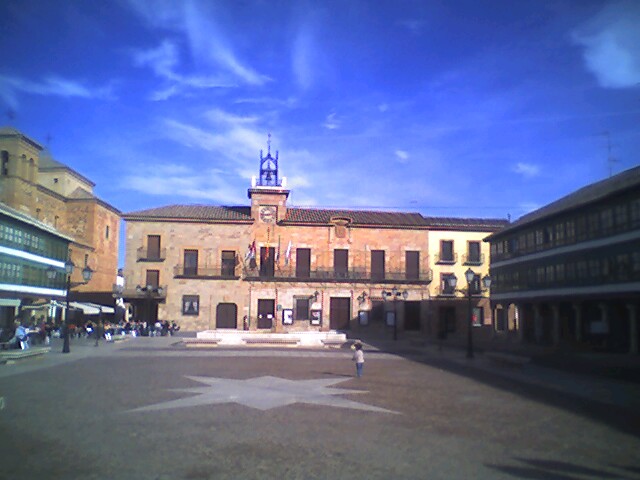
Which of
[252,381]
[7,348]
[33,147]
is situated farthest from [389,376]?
[33,147]

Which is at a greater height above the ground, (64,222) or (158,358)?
(64,222)

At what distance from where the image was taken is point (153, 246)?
44.1 meters

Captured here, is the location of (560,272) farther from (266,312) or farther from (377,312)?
(266,312)

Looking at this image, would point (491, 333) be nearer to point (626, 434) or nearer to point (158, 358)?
point (158, 358)

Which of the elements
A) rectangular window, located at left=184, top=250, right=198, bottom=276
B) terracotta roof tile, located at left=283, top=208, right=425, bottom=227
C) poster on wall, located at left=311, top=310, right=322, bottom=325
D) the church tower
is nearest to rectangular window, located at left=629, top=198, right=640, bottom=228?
terracotta roof tile, located at left=283, top=208, right=425, bottom=227

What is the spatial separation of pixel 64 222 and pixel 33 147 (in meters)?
9.00

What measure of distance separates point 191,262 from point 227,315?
17.8 feet

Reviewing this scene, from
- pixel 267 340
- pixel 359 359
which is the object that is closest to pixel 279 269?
pixel 267 340

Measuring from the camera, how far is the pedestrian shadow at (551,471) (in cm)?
639

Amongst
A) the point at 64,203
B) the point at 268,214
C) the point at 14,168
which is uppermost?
the point at 14,168

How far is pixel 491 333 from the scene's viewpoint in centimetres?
4422

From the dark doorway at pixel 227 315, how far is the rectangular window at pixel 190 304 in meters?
1.69

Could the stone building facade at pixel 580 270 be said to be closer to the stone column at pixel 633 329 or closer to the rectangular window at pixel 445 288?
the stone column at pixel 633 329

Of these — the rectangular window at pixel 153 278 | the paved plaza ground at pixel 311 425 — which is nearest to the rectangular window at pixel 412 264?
the rectangular window at pixel 153 278
